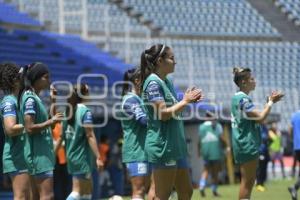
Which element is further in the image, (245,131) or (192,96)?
(245,131)

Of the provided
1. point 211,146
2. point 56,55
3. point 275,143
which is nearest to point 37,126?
point 211,146

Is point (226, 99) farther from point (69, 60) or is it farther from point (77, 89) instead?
point (77, 89)

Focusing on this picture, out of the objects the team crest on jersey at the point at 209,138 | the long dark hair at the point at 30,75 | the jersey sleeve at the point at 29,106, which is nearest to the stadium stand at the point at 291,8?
the team crest on jersey at the point at 209,138

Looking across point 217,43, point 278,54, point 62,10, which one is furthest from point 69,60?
point 278,54

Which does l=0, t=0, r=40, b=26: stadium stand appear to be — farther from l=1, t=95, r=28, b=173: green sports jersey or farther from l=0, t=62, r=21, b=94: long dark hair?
l=1, t=95, r=28, b=173: green sports jersey

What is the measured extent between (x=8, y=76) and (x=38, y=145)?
2.64 feet

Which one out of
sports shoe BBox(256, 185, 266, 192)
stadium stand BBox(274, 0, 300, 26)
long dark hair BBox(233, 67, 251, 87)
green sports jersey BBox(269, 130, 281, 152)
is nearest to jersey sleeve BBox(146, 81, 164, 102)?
long dark hair BBox(233, 67, 251, 87)

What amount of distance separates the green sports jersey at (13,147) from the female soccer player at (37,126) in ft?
0.23

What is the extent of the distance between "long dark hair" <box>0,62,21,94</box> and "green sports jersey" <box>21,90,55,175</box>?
0.58 ft

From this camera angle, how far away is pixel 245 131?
11008mm

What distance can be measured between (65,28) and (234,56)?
5.26 metres

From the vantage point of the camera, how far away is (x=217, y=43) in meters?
27.2

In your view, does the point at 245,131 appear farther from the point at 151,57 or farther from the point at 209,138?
the point at 209,138

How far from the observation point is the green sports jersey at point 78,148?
460 inches
